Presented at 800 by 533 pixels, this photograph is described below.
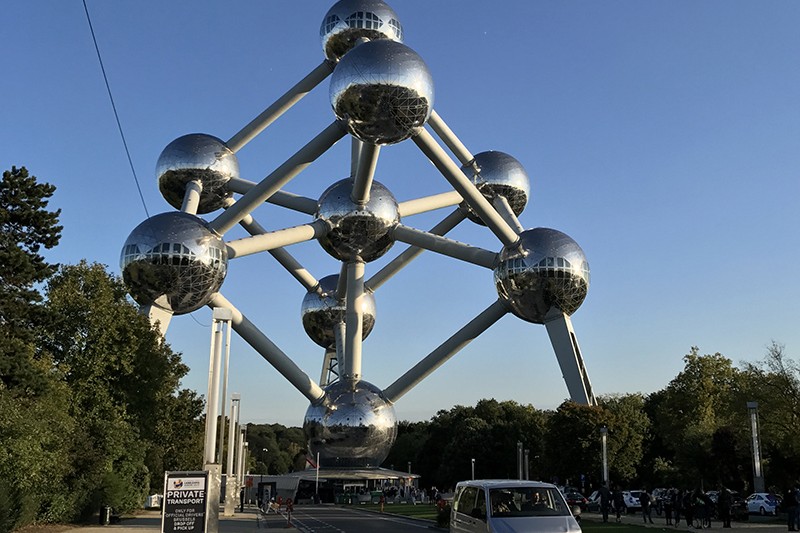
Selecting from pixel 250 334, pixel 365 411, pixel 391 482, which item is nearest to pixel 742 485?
pixel 391 482

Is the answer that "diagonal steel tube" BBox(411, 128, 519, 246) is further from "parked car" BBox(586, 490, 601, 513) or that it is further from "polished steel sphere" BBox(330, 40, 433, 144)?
"parked car" BBox(586, 490, 601, 513)

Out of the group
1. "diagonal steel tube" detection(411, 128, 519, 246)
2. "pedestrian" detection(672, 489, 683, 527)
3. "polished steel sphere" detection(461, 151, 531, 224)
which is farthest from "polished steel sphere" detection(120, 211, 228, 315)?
"pedestrian" detection(672, 489, 683, 527)

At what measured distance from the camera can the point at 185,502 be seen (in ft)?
39.2

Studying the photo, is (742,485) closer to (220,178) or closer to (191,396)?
(191,396)

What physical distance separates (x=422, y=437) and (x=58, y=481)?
234 ft

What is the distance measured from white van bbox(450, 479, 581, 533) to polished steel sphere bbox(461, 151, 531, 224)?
59.4 ft

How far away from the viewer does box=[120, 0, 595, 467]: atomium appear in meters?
20.6

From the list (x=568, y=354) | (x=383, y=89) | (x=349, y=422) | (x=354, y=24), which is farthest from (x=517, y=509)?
(x=354, y=24)

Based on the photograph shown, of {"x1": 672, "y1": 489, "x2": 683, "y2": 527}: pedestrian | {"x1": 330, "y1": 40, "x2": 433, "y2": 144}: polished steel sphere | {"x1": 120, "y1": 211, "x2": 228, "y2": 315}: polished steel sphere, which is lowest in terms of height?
{"x1": 672, "y1": 489, "x2": 683, "y2": 527}: pedestrian

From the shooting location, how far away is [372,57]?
64.2ft

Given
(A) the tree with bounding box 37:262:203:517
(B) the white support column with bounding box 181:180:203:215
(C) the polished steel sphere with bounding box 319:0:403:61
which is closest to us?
(A) the tree with bounding box 37:262:203:517

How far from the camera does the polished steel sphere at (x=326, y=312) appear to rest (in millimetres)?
30453

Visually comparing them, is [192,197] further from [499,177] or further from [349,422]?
[499,177]

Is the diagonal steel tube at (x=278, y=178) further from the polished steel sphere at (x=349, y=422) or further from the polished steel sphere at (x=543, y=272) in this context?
the polished steel sphere at (x=349, y=422)
